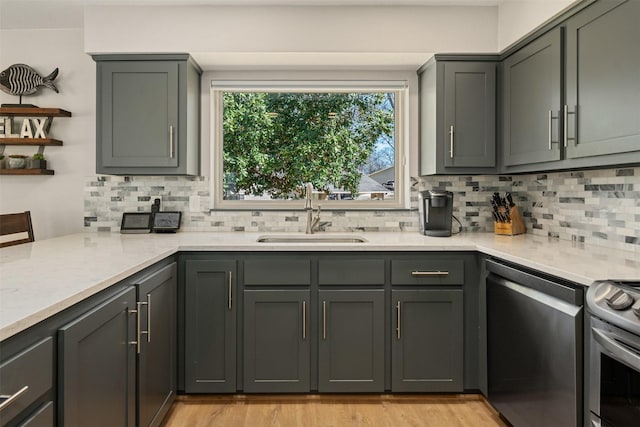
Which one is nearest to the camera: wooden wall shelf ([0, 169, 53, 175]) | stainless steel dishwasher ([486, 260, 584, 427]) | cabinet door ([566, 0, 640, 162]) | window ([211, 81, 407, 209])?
stainless steel dishwasher ([486, 260, 584, 427])

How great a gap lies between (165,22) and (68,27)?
0.88 m

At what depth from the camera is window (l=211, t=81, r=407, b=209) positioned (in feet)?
10.6

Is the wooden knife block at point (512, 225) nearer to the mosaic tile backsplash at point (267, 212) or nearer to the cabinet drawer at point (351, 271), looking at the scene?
the mosaic tile backsplash at point (267, 212)

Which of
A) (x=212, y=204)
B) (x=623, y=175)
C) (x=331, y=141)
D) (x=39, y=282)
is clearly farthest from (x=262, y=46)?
(x=623, y=175)

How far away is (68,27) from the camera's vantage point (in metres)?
3.06

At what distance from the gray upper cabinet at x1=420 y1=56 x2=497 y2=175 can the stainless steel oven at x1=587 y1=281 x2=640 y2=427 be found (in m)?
1.46

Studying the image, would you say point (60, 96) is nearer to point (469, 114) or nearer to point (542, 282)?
point (469, 114)

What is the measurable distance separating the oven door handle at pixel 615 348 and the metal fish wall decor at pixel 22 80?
345 cm

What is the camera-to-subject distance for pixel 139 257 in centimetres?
193

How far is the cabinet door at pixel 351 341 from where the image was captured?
8.07 feet

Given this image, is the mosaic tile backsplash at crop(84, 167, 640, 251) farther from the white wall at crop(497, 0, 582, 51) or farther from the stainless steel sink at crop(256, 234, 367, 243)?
the white wall at crop(497, 0, 582, 51)

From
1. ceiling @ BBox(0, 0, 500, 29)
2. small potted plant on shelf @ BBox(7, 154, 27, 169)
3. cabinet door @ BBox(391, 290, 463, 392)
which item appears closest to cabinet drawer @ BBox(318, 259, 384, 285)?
cabinet door @ BBox(391, 290, 463, 392)

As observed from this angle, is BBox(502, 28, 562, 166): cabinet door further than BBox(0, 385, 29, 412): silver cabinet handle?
Yes

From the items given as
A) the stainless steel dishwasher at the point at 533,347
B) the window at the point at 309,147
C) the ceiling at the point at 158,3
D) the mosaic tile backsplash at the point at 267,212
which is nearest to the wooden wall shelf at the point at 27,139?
the mosaic tile backsplash at the point at 267,212
